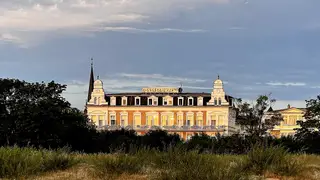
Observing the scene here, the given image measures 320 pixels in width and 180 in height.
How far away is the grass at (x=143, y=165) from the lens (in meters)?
11.8

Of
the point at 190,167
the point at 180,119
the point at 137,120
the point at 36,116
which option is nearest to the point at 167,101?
the point at 180,119

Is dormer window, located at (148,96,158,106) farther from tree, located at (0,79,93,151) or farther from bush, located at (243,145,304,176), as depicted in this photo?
bush, located at (243,145,304,176)

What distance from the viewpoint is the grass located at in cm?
1178

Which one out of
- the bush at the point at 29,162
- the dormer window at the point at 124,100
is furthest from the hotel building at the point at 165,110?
the bush at the point at 29,162

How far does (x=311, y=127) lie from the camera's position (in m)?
49.2

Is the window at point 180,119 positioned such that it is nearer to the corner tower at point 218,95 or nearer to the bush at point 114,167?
the corner tower at point 218,95

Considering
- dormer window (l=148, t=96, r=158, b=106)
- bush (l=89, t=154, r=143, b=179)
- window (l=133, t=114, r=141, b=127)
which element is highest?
dormer window (l=148, t=96, r=158, b=106)

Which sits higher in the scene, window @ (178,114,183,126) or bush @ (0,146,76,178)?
window @ (178,114,183,126)

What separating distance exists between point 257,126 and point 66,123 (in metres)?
20.1

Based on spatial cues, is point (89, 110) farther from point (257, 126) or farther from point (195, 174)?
point (195, 174)

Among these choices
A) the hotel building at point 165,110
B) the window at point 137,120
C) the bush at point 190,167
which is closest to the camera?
the bush at point 190,167

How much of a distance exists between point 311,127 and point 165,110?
2536 inches

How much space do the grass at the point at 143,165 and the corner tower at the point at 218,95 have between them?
9789 cm

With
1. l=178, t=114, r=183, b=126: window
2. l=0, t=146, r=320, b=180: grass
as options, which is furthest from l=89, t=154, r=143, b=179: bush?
l=178, t=114, r=183, b=126: window
